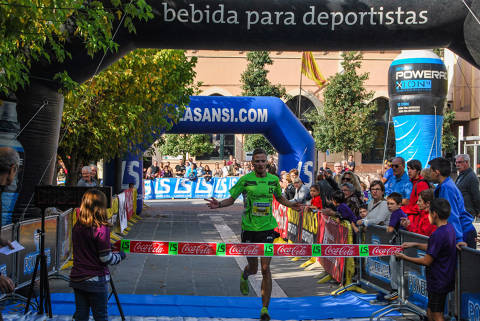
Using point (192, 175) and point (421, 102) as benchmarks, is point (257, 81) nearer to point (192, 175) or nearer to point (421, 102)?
point (192, 175)

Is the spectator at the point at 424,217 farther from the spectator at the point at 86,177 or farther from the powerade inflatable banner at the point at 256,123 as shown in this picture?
the powerade inflatable banner at the point at 256,123

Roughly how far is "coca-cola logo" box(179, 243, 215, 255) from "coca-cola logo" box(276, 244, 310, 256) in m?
0.80

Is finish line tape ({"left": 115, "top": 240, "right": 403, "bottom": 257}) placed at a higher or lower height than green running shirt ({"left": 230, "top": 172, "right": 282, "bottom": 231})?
lower

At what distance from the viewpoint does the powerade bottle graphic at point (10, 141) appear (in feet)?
25.4

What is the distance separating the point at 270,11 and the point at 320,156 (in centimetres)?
3994

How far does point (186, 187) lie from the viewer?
104 feet

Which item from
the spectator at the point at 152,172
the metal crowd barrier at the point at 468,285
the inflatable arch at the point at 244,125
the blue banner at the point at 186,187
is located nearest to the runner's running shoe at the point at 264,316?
the metal crowd barrier at the point at 468,285

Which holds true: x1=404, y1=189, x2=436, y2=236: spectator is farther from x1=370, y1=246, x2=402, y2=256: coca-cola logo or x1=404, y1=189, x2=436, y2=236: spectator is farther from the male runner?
the male runner

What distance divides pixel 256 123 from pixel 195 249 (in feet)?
47.5

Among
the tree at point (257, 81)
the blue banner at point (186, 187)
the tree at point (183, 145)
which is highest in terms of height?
the tree at point (257, 81)

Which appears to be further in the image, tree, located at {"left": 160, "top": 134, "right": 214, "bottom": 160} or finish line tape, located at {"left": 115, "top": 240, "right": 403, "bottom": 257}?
tree, located at {"left": 160, "top": 134, "right": 214, "bottom": 160}

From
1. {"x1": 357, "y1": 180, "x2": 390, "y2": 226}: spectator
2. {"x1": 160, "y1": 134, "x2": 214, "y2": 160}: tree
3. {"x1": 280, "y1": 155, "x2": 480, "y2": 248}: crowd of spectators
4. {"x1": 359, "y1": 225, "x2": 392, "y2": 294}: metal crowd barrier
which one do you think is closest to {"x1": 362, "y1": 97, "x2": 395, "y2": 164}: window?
{"x1": 160, "y1": 134, "x2": 214, "y2": 160}: tree

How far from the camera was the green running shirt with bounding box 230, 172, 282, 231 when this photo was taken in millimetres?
7023

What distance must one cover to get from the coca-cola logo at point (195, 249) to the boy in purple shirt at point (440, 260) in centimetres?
235
